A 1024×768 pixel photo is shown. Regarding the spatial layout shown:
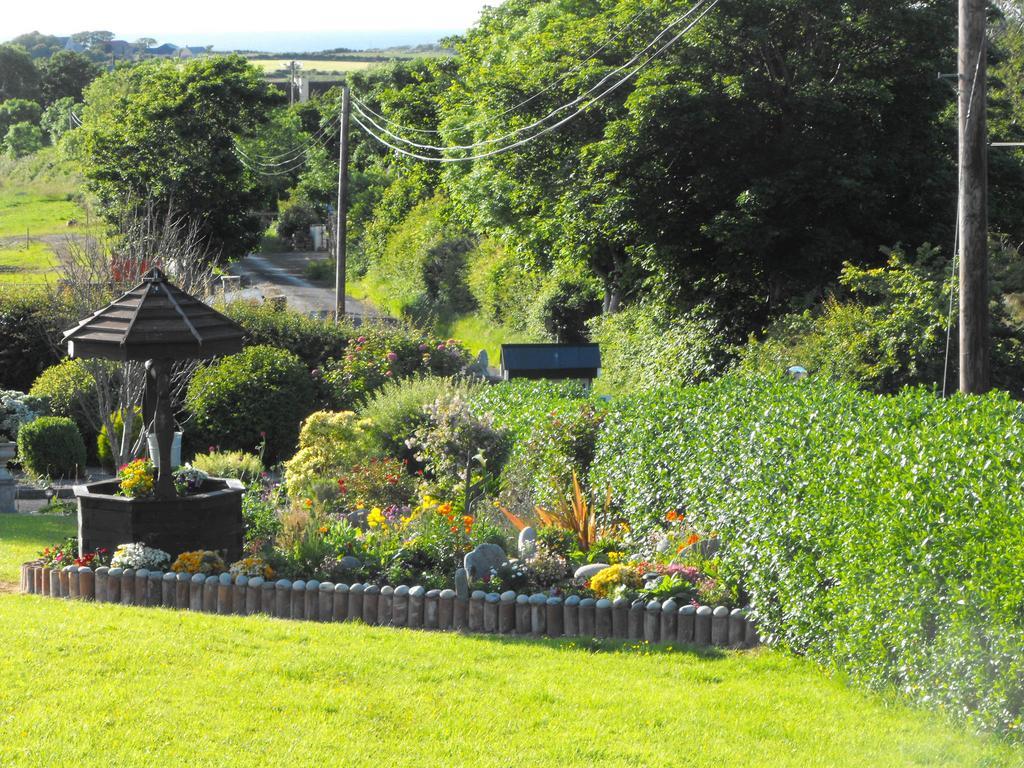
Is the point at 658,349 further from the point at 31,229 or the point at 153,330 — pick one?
the point at 31,229

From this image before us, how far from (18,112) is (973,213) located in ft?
312

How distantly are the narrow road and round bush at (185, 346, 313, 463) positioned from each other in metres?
18.8

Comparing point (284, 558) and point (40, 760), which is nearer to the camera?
point (40, 760)

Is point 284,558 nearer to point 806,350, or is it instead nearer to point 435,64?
point 806,350

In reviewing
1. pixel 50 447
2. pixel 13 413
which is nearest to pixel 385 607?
pixel 50 447

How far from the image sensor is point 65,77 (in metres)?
103

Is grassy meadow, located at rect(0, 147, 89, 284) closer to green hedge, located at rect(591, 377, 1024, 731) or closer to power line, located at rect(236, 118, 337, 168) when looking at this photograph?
power line, located at rect(236, 118, 337, 168)

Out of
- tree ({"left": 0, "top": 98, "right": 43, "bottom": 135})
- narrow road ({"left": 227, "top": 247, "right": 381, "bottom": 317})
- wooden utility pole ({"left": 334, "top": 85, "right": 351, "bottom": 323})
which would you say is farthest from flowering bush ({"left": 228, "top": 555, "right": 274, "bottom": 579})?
Result: tree ({"left": 0, "top": 98, "right": 43, "bottom": 135})

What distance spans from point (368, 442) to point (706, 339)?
37.4 ft

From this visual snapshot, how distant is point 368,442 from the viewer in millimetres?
15117

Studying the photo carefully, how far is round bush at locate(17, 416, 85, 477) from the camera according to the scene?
713 inches

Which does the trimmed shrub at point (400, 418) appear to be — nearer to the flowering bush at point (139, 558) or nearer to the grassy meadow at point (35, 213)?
the flowering bush at point (139, 558)

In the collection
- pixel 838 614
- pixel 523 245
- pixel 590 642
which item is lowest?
pixel 590 642

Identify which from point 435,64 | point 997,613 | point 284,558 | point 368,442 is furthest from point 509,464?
point 435,64
